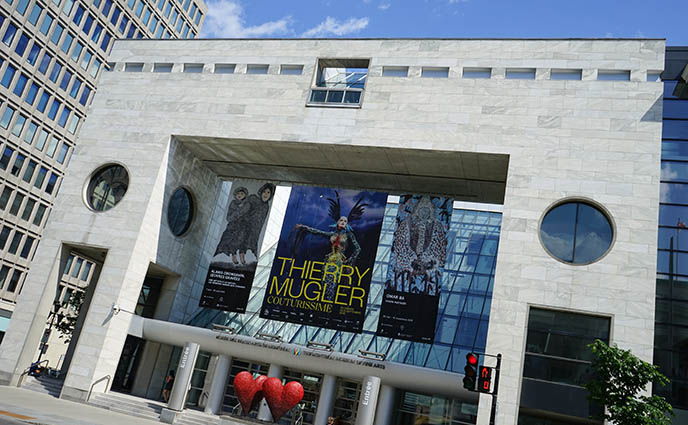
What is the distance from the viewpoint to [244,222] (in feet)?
113

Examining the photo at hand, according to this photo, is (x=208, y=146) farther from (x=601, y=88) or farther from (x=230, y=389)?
(x=601, y=88)

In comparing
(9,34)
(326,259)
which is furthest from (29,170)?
(326,259)

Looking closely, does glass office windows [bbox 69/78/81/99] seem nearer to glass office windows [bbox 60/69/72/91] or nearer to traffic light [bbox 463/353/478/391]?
glass office windows [bbox 60/69/72/91]

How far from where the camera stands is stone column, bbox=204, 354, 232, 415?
2864cm

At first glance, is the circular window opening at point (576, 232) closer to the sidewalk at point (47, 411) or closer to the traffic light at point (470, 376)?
the traffic light at point (470, 376)

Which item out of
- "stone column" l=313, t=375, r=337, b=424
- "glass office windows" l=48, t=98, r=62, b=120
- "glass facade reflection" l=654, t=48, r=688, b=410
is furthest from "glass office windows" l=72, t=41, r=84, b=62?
"glass facade reflection" l=654, t=48, r=688, b=410

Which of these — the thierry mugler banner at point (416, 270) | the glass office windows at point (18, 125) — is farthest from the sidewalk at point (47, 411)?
the glass office windows at point (18, 125)

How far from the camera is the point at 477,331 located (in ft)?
105

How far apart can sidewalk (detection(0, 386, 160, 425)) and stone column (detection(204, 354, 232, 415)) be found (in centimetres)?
328

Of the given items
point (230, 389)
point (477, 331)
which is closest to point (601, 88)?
point (477, 331)

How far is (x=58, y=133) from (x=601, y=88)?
182ft

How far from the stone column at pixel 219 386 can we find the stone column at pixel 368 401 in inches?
299

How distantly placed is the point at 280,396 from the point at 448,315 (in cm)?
1176

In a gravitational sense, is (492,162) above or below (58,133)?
below
